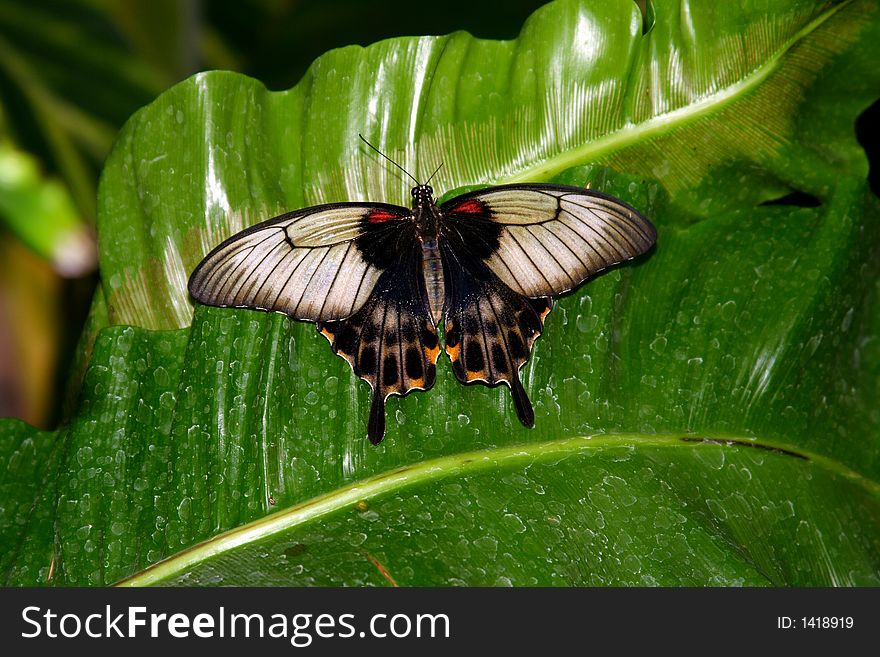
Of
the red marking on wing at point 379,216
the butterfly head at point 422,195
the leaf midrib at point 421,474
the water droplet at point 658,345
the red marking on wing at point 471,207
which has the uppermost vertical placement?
the butterfly head at point 422,195

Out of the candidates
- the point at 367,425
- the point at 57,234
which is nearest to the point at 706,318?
the point at 367,425

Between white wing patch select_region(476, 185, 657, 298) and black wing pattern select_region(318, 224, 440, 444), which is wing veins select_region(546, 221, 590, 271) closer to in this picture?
white wing patch select_region(476, 185, 657, 298)

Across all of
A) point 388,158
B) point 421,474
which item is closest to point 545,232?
point 388,158

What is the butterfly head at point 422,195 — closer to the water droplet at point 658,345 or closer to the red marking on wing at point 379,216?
the red marking on wing at point 379,216

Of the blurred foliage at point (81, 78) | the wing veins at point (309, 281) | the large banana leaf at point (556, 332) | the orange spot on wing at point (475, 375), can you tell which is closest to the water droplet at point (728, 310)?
the large banana leaf at point (556, 332)

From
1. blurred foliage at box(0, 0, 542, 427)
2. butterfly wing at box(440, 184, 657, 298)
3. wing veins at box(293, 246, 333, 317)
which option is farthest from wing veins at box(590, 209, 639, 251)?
blurred foliage at box(0, 0, 542, 427)

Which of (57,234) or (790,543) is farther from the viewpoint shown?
(57,234)
